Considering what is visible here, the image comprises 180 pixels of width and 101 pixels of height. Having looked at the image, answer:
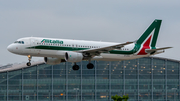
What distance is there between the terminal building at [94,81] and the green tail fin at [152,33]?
36.1 m

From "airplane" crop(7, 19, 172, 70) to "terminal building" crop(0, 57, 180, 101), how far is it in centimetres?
4026

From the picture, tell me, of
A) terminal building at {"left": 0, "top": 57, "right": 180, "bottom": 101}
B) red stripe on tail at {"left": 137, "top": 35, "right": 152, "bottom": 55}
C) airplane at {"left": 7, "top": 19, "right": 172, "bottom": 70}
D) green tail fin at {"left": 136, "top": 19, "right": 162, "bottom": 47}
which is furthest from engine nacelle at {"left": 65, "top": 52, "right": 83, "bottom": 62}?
terminal building at {"left": 0, "top": 57, "right": 180, "bottom": 101}

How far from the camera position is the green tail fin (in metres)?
84.1

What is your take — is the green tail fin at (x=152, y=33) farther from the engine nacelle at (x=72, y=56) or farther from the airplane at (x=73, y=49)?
the engine nacelle at (x=72, y=56)

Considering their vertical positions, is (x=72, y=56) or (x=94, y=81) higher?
(x=72, y=56)

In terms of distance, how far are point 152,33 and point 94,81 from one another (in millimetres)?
39397

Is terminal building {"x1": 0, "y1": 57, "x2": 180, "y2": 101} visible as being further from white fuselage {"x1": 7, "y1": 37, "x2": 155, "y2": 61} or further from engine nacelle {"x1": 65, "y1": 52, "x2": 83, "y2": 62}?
engine nacelle {"x1": 65, "y1": 52, "x2": 83, "y2": 62}

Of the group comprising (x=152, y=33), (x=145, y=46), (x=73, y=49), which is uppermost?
(x=152, y=33)

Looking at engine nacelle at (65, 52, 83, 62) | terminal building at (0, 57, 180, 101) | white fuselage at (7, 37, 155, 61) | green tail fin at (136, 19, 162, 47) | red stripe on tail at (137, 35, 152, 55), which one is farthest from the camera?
terminal building at (0, 57, 180, 101)

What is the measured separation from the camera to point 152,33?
86.5m

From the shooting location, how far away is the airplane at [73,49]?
70.2m

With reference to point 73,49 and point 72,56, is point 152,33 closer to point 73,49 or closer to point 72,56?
point 73,49

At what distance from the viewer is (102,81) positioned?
4791 inches

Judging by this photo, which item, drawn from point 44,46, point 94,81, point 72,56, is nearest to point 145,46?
point 72,56
